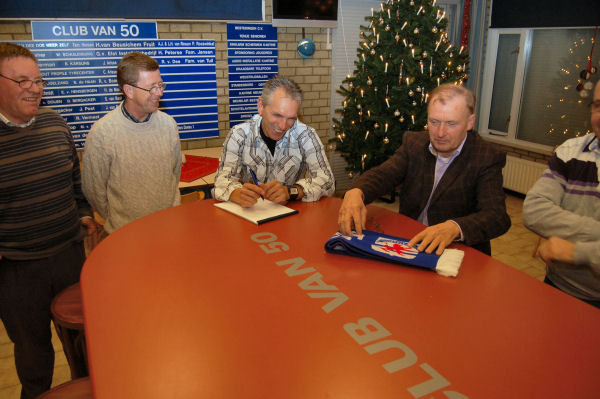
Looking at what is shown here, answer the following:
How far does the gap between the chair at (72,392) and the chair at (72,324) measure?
39cm

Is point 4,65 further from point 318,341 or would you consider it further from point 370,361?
point 370,361

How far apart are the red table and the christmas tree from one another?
334cm

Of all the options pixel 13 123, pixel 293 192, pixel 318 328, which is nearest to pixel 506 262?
pixel 293 192

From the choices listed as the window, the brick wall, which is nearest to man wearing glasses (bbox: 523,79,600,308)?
the brick wall

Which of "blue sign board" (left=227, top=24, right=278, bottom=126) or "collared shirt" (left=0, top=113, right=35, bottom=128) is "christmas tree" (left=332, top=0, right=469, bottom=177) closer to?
"blue sign board" (left=227, top=24, right=278, bottom=126)

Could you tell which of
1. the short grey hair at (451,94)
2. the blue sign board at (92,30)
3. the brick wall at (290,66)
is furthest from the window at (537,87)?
the blue sign board at (92,30)

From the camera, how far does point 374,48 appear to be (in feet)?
15.7

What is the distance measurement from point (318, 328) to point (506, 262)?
11.0ft

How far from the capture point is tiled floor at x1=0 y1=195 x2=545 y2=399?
8.22 ft

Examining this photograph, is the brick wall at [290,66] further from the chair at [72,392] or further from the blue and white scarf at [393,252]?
the chair at [72,392]

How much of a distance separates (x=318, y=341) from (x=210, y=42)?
4.26 metres

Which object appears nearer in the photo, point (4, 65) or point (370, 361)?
point (370, 361)

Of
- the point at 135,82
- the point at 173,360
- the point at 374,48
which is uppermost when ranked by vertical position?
the point at 374,48

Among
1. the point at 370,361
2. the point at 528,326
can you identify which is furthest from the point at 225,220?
the point at 528,326
